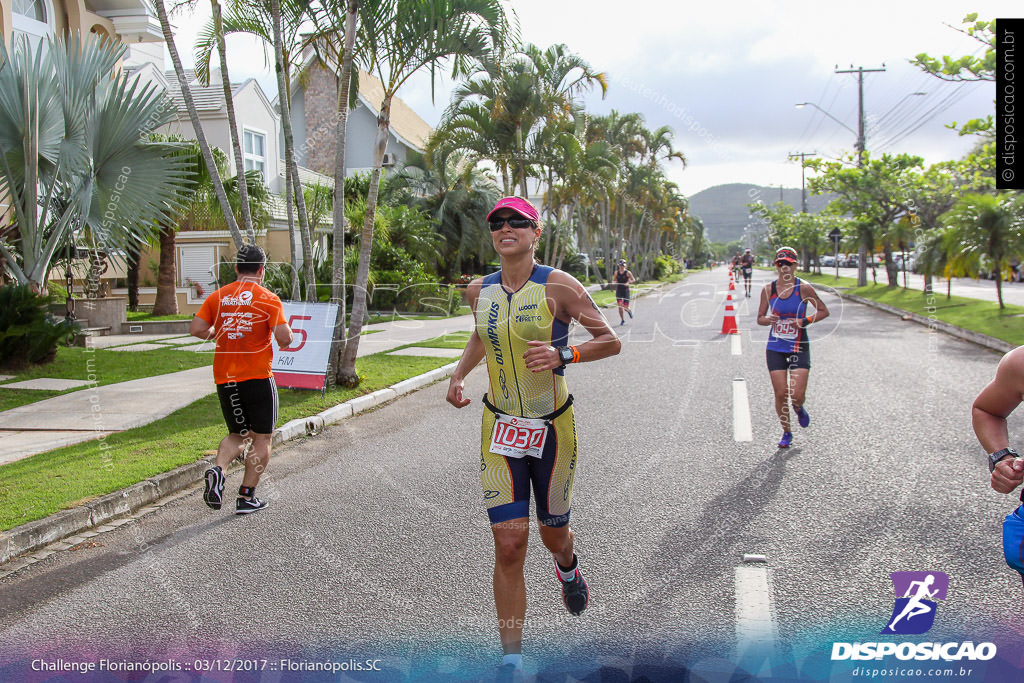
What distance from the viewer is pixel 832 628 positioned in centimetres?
370

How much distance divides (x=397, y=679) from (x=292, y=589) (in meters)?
1.19

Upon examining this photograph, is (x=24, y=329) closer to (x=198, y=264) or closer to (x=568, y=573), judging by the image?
(x=568, y=573)

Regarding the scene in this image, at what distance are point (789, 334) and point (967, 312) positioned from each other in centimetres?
1625

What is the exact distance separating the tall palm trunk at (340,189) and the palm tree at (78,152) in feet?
8.05

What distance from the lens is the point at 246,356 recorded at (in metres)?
5.67

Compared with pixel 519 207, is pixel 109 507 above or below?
below

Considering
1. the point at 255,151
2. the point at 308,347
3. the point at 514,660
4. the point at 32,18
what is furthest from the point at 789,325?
the point at 255,151

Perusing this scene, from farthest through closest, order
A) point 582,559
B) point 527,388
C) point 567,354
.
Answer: point 582,559
point 527,388
point 567,354

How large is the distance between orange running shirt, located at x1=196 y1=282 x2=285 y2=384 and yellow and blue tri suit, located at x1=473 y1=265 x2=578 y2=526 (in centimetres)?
261

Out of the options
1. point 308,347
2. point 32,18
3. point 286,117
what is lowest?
point 308,347

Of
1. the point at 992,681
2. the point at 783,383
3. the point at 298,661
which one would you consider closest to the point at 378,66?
→ the point at 783,383

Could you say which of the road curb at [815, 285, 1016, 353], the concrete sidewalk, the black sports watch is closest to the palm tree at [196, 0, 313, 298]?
the concrete sidewalk

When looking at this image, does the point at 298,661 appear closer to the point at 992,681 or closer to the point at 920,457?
the point at 992,681

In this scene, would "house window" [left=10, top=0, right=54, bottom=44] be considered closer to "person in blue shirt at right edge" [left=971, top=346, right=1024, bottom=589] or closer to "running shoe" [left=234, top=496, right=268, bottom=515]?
"running shoe" [left=234, top=496, right=268, bottom=515]
